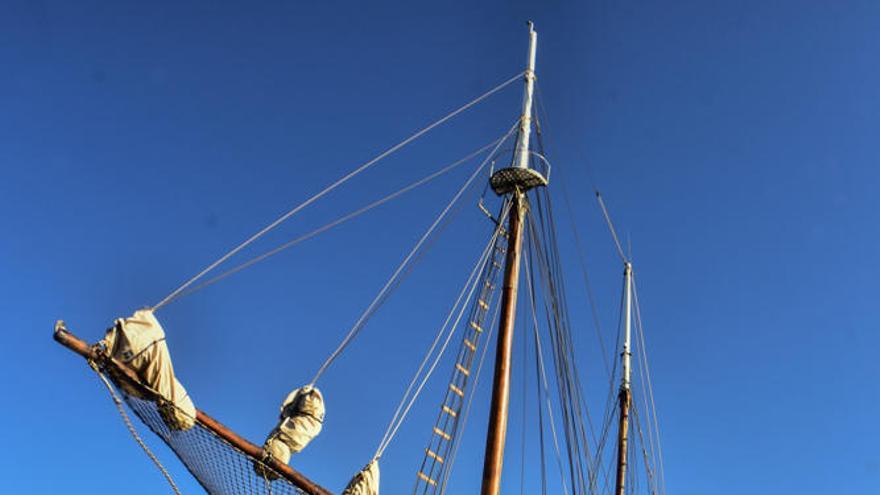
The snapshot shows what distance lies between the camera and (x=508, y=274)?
66.2 ft

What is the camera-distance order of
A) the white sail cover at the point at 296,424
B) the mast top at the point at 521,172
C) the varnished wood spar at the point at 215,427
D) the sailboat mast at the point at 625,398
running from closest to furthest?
the varnished wood spar at the point at 215,427, the white sail cover at the point at 296,424, the mast top at the point at 521,172, the sailboat mast at the point at 625,398

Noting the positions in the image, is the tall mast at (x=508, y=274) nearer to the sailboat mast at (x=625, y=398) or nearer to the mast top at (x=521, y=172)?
the mast top at (x=521, y=172)

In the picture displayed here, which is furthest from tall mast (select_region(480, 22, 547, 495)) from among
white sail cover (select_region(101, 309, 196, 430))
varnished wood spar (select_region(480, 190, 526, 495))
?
white sail cover (select_region(101, 309, 196, 430))

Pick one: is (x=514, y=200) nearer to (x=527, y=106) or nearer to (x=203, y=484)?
(x=527, y=106)

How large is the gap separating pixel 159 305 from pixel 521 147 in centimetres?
1163

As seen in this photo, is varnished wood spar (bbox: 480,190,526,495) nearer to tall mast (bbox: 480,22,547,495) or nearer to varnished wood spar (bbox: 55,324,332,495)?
tall mast (bbox: 480,22,547,495)

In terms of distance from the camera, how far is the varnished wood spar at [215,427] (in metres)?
11.7

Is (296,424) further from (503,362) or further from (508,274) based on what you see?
(508,274)

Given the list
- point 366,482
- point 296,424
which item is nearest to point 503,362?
point 366,482

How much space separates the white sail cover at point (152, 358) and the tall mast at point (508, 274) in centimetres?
671

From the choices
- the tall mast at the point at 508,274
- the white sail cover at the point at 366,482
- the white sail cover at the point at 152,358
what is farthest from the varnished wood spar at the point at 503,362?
the white sail cover at the point at 152,358

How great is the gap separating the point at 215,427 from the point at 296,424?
5.05 ft

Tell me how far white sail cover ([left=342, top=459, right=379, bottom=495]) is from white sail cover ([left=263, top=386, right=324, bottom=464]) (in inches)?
54.6

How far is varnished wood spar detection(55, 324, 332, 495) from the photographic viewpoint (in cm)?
1170
